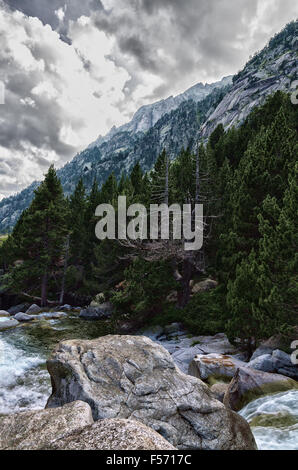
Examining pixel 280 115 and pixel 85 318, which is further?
pixel 85 318

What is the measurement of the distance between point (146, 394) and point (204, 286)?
20.0m

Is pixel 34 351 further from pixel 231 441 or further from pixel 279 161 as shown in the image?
pixel 279 161

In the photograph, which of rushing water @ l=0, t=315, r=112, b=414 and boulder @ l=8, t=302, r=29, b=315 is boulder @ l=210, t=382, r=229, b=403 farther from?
boulder @ l=8, t=302, r=29, b=315

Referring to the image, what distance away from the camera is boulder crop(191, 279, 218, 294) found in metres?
24.5

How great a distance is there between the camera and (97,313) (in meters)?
29.2

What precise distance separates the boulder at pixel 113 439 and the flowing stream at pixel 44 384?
4944 millimetres

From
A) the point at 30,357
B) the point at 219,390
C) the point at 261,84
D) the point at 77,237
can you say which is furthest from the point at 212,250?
the point at 261,84

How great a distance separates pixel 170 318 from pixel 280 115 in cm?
1876

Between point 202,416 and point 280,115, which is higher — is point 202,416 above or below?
below

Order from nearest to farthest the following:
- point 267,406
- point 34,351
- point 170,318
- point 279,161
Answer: point 267,406
point 279,161
point 34,351
point 170,318

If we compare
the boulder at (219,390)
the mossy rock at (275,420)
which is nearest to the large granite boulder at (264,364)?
the boulder at (219,390)

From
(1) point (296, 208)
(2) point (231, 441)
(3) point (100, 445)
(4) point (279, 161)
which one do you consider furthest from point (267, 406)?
(4) point (279, 161)

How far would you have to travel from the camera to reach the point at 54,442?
11.3 ft

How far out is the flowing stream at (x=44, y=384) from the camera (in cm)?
702
